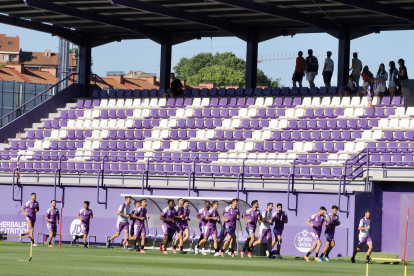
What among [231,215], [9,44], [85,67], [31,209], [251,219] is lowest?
[31,209]

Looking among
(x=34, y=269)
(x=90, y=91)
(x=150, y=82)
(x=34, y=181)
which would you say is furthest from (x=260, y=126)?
(x=150, y=82)

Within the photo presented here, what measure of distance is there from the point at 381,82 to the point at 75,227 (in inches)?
500

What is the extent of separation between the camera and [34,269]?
14.8m

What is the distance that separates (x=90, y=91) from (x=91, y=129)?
206 inches

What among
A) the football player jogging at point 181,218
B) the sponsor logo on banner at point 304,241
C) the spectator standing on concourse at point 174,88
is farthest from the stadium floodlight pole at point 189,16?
the sponsor logo on banner at point 304,241

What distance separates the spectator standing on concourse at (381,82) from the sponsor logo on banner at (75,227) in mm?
12202

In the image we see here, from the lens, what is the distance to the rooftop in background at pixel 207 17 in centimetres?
2950

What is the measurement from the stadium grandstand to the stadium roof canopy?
0.21ft

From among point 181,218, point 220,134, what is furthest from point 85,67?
point 181,218

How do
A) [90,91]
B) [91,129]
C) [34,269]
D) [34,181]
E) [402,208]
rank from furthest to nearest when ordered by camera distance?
1. [90,91]
2. [91,129]
3. [34,181]
4. [402,208]
5. [34,269]

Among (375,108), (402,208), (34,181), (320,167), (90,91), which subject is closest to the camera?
(402,208)

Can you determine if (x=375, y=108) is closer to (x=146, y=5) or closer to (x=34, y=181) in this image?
(x=146, y=5)

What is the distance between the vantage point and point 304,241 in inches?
958

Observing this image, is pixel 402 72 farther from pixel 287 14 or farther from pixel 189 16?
pixel 189 16
